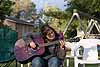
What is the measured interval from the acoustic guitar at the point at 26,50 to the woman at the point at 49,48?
6 cm

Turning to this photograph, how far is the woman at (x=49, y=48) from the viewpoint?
Answer: 5438 mm

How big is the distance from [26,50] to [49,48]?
0.49 meters

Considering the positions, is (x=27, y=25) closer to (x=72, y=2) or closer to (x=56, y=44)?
(x=72, y=2)

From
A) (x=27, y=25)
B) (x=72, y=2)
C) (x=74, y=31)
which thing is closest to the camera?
(x=72, y=2)

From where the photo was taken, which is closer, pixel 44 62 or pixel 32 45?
pixel 44 62

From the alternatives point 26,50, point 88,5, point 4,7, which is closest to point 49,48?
point 26,50

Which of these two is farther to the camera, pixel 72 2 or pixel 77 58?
pixel 72 2

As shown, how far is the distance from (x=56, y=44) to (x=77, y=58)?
69.6 inches

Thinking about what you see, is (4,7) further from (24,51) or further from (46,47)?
(46,47)

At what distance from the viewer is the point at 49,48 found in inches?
223

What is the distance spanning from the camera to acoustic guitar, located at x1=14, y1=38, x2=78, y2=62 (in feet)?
18.5

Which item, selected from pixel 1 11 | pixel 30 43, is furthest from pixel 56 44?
pixel 1 11

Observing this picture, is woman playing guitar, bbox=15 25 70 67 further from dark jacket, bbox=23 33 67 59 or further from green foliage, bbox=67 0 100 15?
green foliage, bbox=67 0 100 15

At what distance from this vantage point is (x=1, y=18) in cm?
1842
